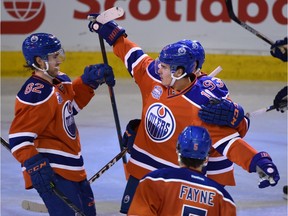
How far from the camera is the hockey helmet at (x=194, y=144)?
9.37 ft

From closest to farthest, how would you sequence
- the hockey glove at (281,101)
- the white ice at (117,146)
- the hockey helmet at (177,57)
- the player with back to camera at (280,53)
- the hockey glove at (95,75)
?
the hockey helmet at (177,57), the hockey glove at (95,75), the player with back to camera at (280,53), the hockey glove at (281,101), the white ice at (117,146)

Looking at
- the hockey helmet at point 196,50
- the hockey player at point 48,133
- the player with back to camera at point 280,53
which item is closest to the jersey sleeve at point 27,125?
the hockey player at point 48,133

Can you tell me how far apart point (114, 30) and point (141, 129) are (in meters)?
0.55

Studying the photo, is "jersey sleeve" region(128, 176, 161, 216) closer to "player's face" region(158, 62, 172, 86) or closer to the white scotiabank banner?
"player's face" region(158, 62, 172, 86)

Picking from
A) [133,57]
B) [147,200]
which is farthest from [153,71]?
[147,200]

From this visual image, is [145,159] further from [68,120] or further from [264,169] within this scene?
[264,169]

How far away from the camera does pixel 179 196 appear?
2818mm

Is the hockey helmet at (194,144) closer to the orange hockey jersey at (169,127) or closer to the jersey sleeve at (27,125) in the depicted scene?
the orange hockey jersey at (169,127)

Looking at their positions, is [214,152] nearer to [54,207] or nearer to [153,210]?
[54,207]

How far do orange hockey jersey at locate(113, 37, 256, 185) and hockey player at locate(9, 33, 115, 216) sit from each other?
0.28 m

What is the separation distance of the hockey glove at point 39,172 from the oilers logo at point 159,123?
Result: 48 cm

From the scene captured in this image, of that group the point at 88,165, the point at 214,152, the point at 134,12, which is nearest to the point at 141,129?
the point at 214,152

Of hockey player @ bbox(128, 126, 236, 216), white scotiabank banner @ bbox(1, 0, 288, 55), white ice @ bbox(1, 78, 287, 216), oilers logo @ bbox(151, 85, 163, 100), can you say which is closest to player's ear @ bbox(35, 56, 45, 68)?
oilers logo @ bbox(151, 85, 163, 100)

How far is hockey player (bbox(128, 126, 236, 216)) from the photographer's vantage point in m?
2.82
